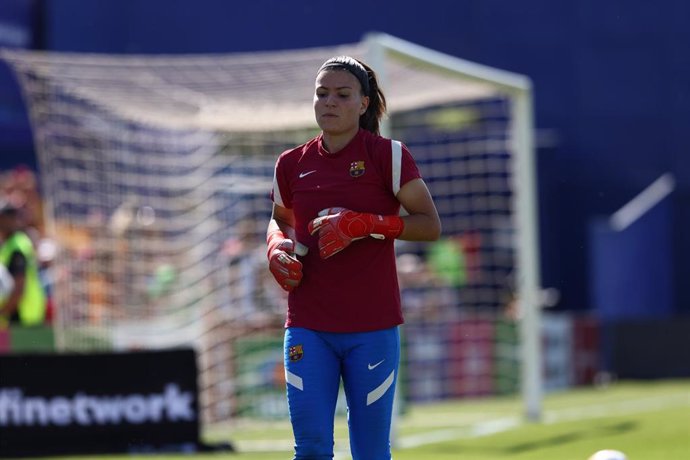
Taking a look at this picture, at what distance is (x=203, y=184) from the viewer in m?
14.3

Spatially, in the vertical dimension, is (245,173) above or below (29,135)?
below

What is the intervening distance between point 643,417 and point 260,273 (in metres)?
3.98

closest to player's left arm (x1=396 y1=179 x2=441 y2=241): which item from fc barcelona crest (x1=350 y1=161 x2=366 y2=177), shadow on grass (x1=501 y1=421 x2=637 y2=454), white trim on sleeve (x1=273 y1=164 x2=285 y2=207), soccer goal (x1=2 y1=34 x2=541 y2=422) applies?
fc barcelona crest (x1=350 y1=161 x2=366 y2=177)

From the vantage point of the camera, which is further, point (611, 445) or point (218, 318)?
point (218, 318)

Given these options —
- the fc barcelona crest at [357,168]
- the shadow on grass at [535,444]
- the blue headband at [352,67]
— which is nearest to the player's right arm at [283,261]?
the fc barcelona crest at [357,168]

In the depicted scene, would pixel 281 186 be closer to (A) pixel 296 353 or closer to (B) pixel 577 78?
(A) pixel 296 353

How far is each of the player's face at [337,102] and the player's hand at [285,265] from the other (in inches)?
19.9

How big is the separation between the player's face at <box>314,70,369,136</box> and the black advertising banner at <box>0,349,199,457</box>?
576 centimetres

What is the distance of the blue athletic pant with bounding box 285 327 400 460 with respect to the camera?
566 cm

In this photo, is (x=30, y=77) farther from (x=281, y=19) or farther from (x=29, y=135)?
(x=281, y=19)

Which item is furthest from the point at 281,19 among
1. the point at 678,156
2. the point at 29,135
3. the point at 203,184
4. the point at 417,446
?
the point at 417,446

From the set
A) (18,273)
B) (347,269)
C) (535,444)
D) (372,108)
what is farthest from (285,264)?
(18,273)

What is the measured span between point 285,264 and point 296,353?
0.36 m

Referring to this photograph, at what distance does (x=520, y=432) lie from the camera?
40.8 ft
